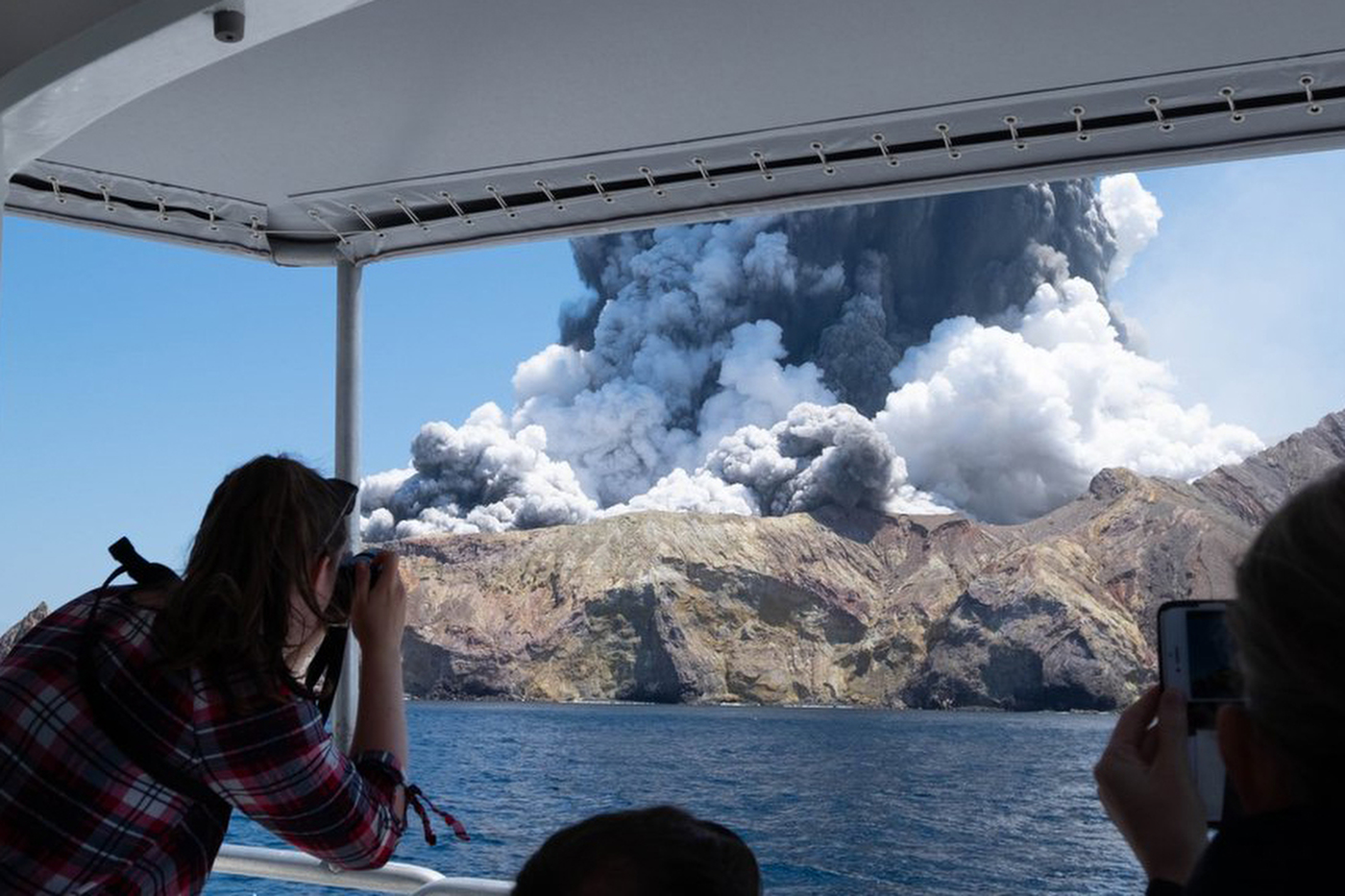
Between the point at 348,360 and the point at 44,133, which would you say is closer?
the point at 44,133

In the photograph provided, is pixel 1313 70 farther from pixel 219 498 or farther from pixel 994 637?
pixel 994 637

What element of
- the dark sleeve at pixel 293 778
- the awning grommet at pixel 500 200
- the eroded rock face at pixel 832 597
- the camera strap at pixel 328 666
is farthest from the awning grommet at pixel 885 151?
the eroded rock face at pixel 832 597

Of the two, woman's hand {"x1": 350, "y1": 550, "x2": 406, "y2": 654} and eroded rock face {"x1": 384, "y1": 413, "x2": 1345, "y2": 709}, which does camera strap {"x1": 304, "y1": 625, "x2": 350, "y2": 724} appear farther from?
eroded rock face {"x1": 384, "y1": 413, "x2": 1345, "y2": 709}

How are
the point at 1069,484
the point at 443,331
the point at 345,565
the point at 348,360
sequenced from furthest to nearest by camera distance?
the point at 443,331
the point at 1069,484
the point at 348,360
the point at 345,565

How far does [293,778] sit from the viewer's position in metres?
1.00

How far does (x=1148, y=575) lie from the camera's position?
41281 millimetres

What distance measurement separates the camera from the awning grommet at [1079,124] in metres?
2.16

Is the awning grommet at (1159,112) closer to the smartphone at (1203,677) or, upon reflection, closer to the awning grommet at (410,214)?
the awning grommet at (410,214)

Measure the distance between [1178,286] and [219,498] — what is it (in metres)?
49.2

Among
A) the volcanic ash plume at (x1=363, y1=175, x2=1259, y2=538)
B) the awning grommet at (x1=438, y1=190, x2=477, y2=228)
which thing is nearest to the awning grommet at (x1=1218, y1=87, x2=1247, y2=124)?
the awning grommet at (x1=438, y1=190, x2=477, y2=228)

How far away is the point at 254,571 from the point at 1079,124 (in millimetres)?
1628

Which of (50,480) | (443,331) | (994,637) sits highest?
(443,331)

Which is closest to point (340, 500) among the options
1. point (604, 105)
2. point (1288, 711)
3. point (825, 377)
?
point (1288, 711)

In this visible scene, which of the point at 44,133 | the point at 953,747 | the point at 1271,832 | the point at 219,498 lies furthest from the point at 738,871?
the point at 953,747
